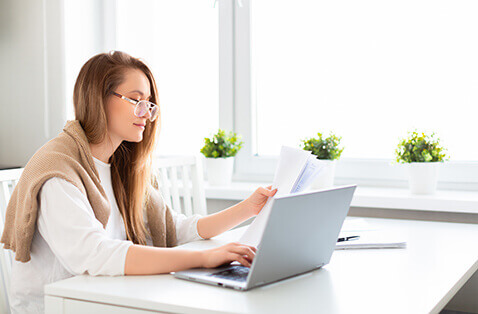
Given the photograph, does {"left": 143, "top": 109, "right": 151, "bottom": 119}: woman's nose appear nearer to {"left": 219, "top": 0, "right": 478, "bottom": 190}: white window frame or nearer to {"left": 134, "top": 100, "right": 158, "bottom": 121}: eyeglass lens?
{"left": 134, "top": 100, "right": 158, "bottom": 121}: eyeglass lens

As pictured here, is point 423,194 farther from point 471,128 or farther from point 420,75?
point 420,75

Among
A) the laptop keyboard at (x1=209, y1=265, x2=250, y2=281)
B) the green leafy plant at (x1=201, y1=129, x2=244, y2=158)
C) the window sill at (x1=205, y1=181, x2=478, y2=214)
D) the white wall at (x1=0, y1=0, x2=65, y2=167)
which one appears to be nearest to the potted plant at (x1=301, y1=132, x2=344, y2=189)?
the window sill at (x1=205, y1=181, x2=478, y2=214)

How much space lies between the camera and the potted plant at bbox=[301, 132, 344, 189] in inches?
76.9

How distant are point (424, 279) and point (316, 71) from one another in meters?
1.29

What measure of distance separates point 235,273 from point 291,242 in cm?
13

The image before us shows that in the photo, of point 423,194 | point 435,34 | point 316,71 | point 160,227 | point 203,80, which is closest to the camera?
point 160,227

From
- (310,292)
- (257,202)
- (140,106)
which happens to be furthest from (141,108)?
(310,292)

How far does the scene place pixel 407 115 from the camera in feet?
6.61

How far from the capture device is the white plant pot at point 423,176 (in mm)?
1814

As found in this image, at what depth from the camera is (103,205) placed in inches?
46.9

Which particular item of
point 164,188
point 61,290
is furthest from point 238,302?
point 164,188

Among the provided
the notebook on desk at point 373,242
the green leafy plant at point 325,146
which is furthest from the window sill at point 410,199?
the notebook on desk at point 373,242

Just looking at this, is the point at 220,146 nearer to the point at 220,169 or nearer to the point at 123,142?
the point at 220,169

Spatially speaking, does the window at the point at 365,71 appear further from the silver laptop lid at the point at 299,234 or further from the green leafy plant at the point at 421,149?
the silver laptop lid at the point at 299,234
